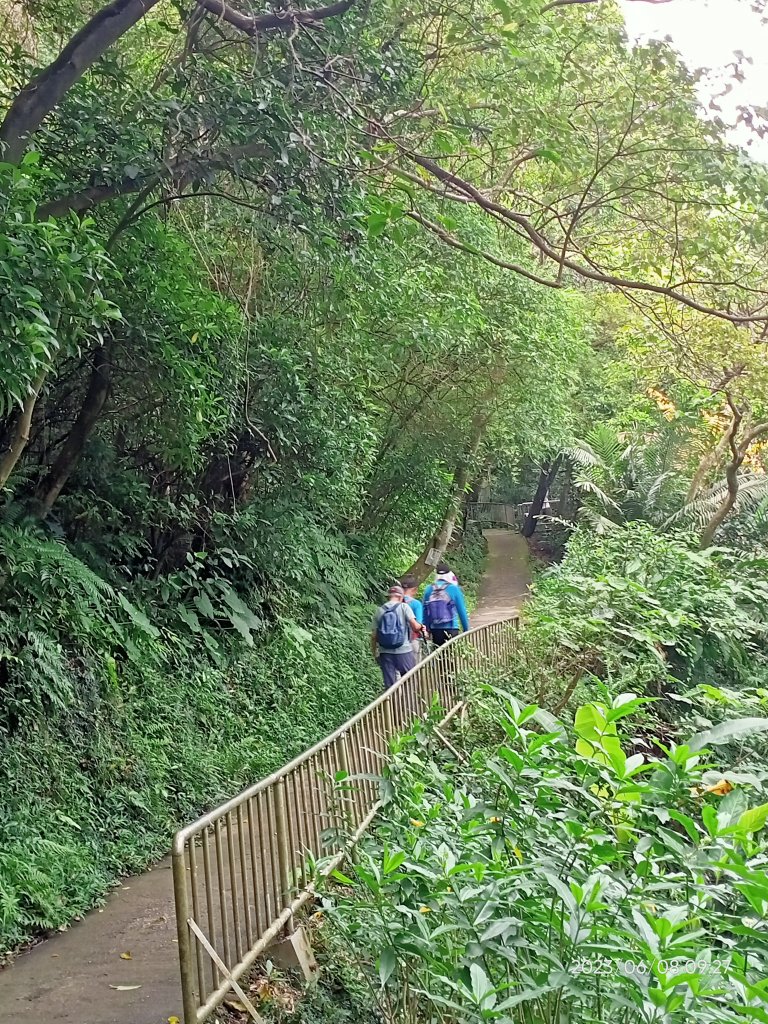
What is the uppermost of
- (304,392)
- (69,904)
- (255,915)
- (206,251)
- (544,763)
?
(206,251)

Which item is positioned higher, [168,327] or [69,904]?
[168,327]

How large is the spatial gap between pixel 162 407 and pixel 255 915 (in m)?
4.75

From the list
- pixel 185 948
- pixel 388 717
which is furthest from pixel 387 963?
pixel 388 717

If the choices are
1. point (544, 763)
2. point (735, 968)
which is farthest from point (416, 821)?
point (735, 968)

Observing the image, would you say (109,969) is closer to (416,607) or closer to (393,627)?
(393,627)

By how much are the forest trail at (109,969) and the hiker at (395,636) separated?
319 cm

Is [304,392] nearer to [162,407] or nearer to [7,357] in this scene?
[162,407]

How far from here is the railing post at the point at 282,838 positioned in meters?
4.52

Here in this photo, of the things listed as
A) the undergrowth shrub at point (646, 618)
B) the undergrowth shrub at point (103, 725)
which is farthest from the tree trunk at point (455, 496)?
the undergrowth shrub at point (103, 725)

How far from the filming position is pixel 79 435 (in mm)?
7992

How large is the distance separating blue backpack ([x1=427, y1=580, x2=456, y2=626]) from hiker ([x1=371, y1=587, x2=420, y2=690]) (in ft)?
4.30

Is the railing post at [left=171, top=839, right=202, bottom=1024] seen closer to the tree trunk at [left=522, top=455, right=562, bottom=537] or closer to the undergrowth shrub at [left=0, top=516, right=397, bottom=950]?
the undergrowth shrub at [left=0, top=516, right=397, bottom=950]

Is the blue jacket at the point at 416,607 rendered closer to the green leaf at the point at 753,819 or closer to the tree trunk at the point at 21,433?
the tree trunk at the point at 21,433

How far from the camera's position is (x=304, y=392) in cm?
938
